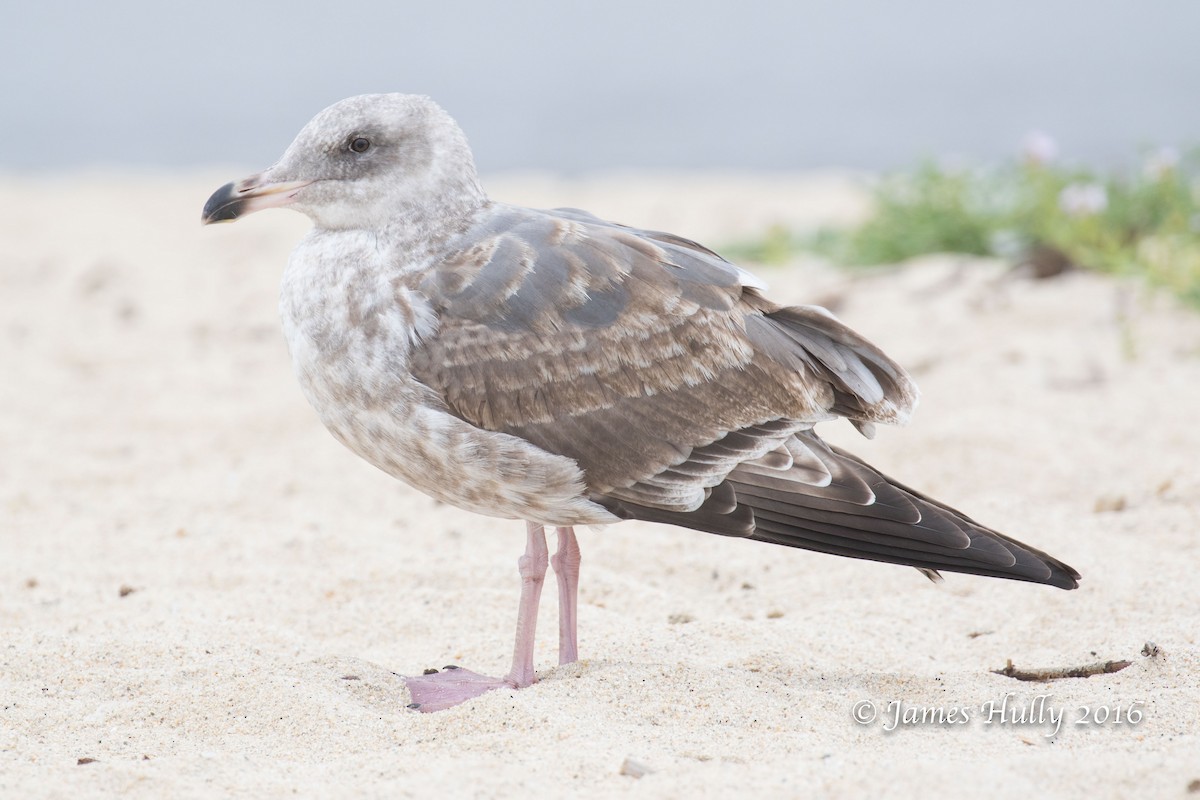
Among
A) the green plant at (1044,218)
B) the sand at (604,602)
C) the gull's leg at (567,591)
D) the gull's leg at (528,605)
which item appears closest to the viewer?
the sand at (604,602)

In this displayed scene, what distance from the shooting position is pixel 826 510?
3736mm

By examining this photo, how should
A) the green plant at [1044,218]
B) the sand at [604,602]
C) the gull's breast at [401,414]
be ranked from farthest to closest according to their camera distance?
the green plant at [1044,218] → the gull's breast at [401,414] → the sand at [604,602]

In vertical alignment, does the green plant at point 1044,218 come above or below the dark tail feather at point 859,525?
above

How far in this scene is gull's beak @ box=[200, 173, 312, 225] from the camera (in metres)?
4.05

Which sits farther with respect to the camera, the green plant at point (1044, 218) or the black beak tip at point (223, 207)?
the green plant at point (1044, 218)

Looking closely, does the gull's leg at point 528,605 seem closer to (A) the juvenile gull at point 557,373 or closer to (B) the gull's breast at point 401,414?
(A) the juvenile gull at point 557,373

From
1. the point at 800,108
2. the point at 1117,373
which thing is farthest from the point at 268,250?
the point at 800,108

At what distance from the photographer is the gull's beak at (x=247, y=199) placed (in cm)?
405

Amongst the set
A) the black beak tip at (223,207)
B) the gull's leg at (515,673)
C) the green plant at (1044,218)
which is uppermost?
the green plant at (1044,218)

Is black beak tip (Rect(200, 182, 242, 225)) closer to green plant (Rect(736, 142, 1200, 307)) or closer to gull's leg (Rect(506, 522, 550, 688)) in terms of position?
gull's leg (Rect(506, 522, 550, 688))

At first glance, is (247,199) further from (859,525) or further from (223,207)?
(859,525)

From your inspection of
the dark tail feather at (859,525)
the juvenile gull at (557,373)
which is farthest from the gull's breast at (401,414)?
the dark tail feather at (859,525)

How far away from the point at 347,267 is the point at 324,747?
134 centimetres

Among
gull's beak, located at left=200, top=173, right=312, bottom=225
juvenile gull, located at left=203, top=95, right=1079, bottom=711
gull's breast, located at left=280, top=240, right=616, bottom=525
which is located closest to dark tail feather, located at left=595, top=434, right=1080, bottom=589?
juvenile gull, located at left=203, top=95, right=1079, bottom=711
